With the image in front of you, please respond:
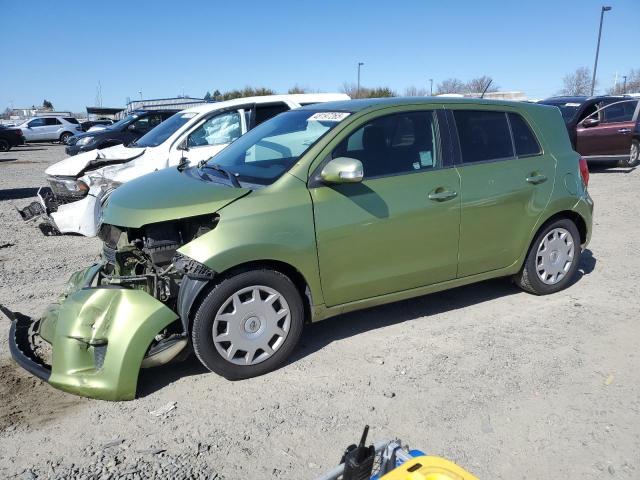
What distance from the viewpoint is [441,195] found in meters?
4.09

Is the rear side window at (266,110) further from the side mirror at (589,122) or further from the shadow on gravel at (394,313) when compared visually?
the side mirror at (589,122)

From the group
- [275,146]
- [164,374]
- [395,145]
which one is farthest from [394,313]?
[164,374]

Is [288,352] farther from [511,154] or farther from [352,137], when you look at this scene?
[511,154]

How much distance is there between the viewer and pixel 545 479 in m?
2.62

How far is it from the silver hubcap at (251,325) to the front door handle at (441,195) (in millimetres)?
1403

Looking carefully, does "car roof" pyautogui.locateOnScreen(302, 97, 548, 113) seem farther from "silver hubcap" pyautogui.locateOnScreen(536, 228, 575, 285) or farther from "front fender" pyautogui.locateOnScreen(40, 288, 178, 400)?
"front fender" pyautogui.locateOnScreen(40, 288, 178, 400)

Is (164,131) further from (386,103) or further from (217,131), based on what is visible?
(386,103)

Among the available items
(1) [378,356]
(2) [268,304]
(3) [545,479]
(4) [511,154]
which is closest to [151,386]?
(2) [268,304]

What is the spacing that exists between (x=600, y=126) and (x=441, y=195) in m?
10.3

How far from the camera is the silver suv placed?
3042 cm

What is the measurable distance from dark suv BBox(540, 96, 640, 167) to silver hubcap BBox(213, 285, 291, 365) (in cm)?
1082

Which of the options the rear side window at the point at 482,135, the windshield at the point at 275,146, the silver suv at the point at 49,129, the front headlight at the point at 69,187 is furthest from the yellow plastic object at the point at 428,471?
the silver suv at the point at 49,129

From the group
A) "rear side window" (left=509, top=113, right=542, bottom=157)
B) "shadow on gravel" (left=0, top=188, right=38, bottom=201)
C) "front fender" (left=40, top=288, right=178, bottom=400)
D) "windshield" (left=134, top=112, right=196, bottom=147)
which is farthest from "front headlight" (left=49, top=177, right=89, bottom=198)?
"rear side window" (left=509, top=113, right=542, bottom=157)

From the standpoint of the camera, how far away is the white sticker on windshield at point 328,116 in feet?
13.1
